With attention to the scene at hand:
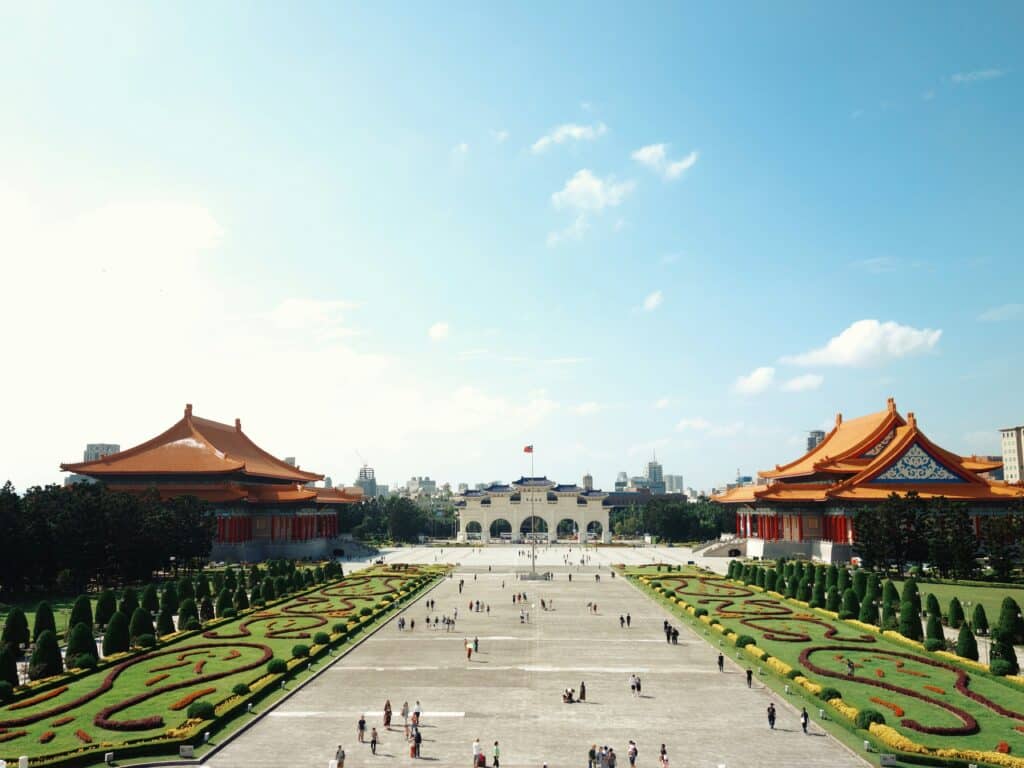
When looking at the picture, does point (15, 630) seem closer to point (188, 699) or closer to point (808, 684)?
point (188, 699)

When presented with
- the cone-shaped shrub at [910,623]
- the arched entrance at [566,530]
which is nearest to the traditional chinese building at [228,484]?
the cone-shaped shrub at [910,623]

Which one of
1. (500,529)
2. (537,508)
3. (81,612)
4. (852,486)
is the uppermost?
(852,486)

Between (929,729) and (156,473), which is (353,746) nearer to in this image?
(929,729)

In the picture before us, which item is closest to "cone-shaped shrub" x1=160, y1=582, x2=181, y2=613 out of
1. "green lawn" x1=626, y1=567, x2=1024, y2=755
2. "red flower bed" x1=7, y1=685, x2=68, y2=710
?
"red flower bed" x1=7, y1=685, x2=68, y2=710

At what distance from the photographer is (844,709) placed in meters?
25.8

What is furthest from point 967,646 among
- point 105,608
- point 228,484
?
point 228,484

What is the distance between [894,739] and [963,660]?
1285cm

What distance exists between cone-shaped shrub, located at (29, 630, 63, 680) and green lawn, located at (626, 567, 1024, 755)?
2837 centimetres

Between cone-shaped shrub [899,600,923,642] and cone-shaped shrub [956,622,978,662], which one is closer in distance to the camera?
cone-shaped shrub [956,622,978,662]

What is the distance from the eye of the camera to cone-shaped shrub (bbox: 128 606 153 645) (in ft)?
123

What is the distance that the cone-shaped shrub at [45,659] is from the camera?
3100 centimetres

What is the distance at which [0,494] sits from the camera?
175ft

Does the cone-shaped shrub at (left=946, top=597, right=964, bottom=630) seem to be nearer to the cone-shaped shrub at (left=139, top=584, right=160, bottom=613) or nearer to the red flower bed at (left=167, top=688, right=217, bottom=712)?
the red flower bed at (left=167, top=688, right=217, bottom=712)

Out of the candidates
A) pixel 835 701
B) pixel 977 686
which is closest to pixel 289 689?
pixel 835 701
